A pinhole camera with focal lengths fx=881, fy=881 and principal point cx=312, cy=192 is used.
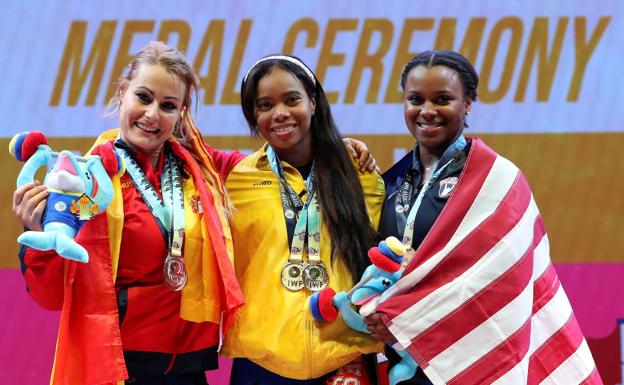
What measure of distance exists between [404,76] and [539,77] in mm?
1328

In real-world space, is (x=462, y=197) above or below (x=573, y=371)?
above

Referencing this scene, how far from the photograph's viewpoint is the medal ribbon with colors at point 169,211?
2.35m

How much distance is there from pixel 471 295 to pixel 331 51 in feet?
5.56

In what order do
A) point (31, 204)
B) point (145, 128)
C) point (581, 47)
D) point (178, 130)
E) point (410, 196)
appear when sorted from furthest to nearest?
point (581, 47)
point (178, 130)
point (410, 196)
point (145, 128)
point (31, 204)

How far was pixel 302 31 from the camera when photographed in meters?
3.68

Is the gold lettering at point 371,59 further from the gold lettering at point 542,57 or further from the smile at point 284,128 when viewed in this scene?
the smile at point 284,128

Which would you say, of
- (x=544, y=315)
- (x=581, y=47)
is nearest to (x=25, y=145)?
(x=544, y=315)

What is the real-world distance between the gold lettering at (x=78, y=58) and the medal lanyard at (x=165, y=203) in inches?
56.9

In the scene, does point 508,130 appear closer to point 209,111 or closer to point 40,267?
point 209,111

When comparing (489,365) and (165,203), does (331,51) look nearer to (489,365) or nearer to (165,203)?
(165,203)

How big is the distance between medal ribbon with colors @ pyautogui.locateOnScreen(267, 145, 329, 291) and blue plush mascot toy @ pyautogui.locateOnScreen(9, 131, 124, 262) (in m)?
0.52

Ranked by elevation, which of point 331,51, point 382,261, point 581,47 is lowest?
point 382,261

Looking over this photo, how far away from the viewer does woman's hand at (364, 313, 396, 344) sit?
2.30 meters

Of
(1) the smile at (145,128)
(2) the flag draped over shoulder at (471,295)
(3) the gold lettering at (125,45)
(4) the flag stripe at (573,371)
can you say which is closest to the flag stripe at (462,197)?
(2) the flag draped over shoulder at (471,295)
